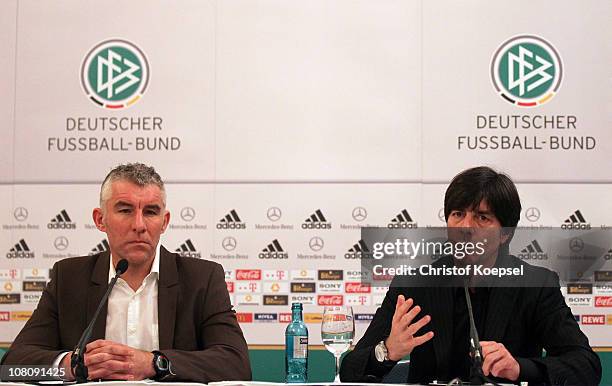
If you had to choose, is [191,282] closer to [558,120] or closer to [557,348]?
[557,348]

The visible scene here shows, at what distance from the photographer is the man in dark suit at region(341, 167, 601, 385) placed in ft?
8.75

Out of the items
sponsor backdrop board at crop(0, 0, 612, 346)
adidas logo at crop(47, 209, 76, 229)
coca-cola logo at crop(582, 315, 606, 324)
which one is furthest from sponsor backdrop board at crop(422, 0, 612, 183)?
adidas logo at crop(47, 209, 76, 229)

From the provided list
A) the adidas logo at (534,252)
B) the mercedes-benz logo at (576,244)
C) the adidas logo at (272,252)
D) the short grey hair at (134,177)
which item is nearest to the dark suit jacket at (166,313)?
the short grey hair at (134,177)

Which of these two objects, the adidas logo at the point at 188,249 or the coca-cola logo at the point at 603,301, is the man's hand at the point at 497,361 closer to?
the coca-cola logo at the point at 603,301

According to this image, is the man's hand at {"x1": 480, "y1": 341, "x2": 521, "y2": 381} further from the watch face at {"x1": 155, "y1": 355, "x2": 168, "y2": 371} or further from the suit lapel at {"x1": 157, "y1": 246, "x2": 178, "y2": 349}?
the suit lapel at {"x1": 157, "y1": 246, "x2": 178, "y2": 349}

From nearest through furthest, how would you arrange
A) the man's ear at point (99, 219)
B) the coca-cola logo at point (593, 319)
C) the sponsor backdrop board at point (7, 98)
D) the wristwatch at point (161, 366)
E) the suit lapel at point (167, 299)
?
1. the wristwatch at point (161, 366)
2. the suit lapel at point (167, 299)
3. the man's ear at point (99, 219)
4. the coca-cola logo at point (593, 319)
5. the sponsor backdrop board at point (7, 98)

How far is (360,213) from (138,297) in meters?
1.64

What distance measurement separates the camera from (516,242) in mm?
4387

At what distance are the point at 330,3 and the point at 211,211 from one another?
130cm

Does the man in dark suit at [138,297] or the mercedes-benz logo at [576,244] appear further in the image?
the mercedes-benz logo at [576,244]

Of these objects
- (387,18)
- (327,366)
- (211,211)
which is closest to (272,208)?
(211,211)

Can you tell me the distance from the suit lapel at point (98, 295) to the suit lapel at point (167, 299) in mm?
202

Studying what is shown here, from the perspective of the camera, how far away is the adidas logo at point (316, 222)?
4.42 m

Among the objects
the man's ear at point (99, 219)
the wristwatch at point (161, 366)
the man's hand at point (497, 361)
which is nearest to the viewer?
the man's hand at point (497, 361)
